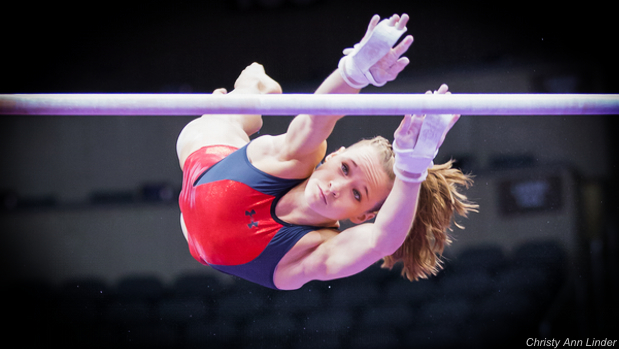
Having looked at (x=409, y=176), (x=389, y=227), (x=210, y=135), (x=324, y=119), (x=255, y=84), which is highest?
(x=255, y=84)

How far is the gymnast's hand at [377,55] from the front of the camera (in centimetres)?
86

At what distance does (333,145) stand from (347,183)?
98 centimetres

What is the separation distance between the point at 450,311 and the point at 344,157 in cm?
134

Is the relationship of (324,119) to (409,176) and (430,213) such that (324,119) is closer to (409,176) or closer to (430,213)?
(409,176)

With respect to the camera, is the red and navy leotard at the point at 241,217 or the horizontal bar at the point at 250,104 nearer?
the horizontal bar at the point at 250,104

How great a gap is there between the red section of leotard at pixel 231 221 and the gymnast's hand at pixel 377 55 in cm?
41

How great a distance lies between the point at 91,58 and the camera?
212cm

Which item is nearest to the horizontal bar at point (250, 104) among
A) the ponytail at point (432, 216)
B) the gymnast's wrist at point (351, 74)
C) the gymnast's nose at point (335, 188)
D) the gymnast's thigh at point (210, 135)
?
the gymnast's wrist at point (351, 74)

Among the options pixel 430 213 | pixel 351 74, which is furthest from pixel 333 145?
pixel 351 74

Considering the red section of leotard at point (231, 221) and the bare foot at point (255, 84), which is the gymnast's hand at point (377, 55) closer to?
the red section of leotard at point (231, 221)

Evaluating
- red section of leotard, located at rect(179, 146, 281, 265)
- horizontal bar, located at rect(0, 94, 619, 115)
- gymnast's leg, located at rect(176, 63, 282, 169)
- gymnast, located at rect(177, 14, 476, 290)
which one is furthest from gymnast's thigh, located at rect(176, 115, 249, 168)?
horizontal bar, located at rect(0, 94, 619, 115)

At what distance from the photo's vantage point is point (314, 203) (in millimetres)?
1091

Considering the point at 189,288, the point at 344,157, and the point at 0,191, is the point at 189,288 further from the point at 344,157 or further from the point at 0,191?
the point at 344,157

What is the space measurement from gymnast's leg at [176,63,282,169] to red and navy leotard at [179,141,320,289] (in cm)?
20
